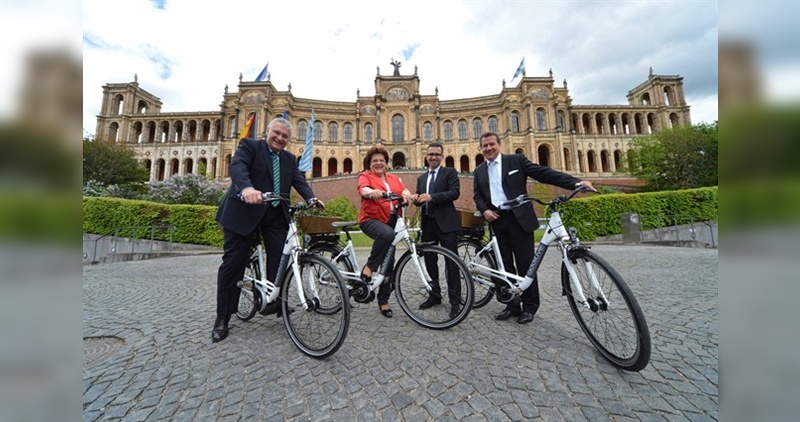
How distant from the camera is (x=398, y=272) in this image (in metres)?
3.60

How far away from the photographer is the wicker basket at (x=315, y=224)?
362cm

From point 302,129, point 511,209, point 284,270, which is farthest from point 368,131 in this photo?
point 284,270

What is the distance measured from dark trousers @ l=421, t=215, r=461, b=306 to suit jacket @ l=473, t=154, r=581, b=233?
57cm

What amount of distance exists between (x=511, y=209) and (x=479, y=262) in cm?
90

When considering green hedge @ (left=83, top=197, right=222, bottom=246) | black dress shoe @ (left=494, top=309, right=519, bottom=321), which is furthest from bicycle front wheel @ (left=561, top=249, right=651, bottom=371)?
green hedge @ (left=83, top=197, right=222, bottom=246)

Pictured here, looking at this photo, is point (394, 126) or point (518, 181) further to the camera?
point (394, 126)

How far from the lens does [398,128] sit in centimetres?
4459

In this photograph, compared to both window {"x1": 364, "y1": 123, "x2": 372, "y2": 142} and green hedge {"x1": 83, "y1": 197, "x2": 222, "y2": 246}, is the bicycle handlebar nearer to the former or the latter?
green hedge {"x1": 83, "y1": 197, "x2": 222, "y2": 246}

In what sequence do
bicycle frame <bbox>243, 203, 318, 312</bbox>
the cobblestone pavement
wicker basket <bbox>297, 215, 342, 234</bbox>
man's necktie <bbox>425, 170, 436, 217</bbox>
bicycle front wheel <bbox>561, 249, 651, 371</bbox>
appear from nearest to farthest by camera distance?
the cobblestone pavement < bicycle front wheel <bbox>561, 249, 651, 371</bbox> < bicycle frame <bbox>243, 203, 318, 312</bbox> < wicker basket <bbox>297, 215, 342, 234</bbox> < man's necktie <bbox>425, 170, 436, 217</bbox>

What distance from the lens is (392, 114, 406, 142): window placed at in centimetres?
4431

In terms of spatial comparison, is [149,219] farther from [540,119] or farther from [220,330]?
[540,119]
